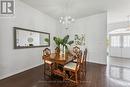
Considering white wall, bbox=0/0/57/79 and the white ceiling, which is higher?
the white ceiling

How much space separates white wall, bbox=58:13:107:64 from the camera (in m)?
6.07

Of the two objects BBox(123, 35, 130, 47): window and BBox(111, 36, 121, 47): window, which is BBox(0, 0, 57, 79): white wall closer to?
BBox(111, 36, 121, 47): window

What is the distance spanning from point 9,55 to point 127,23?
532 cm

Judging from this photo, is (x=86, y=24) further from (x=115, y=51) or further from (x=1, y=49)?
(x=1, y=49)

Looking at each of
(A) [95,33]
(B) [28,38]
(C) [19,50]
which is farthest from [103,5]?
(C) [19,50]

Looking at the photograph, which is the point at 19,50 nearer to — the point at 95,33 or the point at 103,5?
the point at 103,5

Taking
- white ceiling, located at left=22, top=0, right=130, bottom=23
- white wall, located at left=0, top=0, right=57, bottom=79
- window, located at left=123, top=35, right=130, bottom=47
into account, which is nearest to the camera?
white wall, located at left=0, top=0, right=57, bottom=79

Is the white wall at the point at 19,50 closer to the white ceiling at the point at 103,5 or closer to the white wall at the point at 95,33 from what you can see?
the white ceiling at the point at 103,5

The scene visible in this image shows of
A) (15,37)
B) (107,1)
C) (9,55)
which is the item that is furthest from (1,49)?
(107,1)

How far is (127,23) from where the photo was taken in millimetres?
5352

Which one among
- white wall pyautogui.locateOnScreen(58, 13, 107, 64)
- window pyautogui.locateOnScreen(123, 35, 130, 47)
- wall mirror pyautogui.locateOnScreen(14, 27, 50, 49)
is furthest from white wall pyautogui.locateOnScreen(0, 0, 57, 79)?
window pyautogui.locateOnScreen(123, 35, 130, 47)

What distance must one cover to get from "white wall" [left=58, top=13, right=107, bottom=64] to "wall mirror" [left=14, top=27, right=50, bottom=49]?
2426 mm

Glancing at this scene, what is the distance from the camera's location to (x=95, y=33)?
645 centimetres

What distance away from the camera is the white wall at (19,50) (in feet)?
11.9
